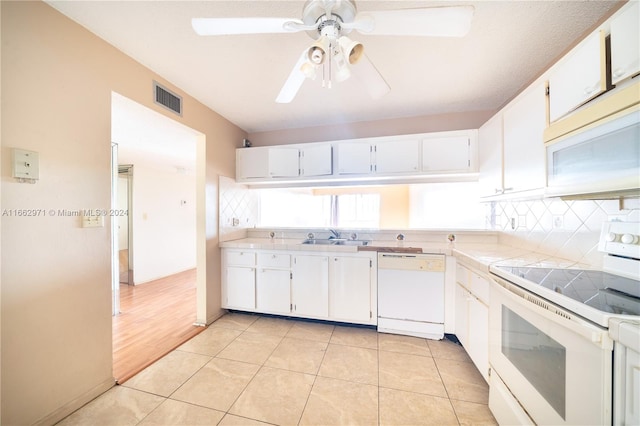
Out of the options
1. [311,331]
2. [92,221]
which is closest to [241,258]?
[311,331]

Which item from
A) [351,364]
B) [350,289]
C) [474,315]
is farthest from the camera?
[350,289]

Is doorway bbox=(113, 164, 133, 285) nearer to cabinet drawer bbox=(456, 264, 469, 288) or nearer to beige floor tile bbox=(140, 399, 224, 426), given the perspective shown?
beige floor tile bbox=(140, 399, 224, 426)

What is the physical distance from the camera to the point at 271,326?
2486mm

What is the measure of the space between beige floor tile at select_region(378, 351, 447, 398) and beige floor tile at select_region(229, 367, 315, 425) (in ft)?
1.92

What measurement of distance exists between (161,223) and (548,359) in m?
5.26

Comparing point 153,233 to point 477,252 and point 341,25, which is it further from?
point 477,252

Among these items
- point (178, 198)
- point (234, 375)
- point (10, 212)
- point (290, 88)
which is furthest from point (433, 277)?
point (178, 198)

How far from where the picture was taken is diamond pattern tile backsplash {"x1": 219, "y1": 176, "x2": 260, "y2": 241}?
279 cm

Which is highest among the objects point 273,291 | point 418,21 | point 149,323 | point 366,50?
point 366,50

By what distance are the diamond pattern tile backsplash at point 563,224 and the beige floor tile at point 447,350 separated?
107cm

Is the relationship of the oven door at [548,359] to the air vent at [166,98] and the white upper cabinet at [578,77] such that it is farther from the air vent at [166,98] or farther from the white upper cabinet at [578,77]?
the air vent at [166,98]

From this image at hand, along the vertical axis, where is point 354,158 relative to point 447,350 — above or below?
above

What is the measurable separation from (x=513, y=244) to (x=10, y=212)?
11.6 ft

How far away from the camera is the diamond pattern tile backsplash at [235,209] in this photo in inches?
110
